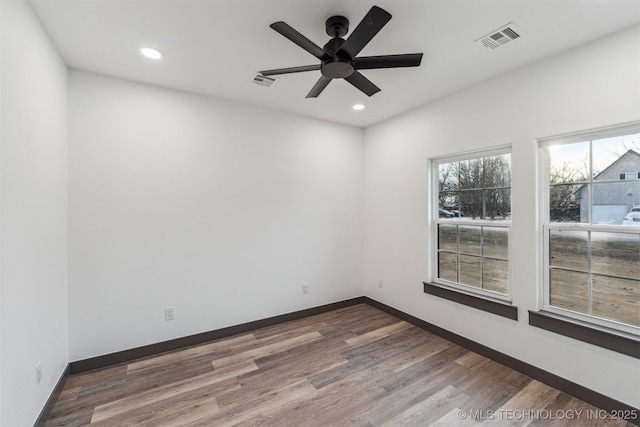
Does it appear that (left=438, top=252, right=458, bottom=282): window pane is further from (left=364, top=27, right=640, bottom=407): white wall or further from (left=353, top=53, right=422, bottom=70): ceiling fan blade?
(left=353, top=53, right=422, bottom=70): ceiling fan blade

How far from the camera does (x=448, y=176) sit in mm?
3205

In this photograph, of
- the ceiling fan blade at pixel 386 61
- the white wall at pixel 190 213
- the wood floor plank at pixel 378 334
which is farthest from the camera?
the wood floor plank at pixel 378 334

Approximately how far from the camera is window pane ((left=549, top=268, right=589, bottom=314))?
7.20 feet

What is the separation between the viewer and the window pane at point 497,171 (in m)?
2.67

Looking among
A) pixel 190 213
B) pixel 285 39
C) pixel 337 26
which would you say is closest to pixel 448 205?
pixel 337 26

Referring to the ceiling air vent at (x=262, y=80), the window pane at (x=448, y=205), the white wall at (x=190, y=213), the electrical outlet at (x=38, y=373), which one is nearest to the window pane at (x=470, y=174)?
the window pane at (x=448, y=205)

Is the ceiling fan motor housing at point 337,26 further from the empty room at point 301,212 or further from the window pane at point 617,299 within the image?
the window pane at point 617,299

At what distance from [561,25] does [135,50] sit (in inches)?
122

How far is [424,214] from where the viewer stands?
3.28 metres

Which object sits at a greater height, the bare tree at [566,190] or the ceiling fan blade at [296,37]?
the ceiling fan blade at [296,37]

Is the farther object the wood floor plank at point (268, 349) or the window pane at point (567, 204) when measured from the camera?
the wood floor plank at point (268, 349)

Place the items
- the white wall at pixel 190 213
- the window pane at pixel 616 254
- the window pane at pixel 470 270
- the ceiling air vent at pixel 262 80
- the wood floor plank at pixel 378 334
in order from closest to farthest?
the window pane at pixel 616 254 → the white wall at pixel 190 213 → the ceiling air vent at pixel 262 80 → the window pane at pixel 470 270 → the wood floor plank at pixel 378 334

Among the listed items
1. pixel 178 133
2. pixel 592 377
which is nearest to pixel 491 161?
pixel 592 377

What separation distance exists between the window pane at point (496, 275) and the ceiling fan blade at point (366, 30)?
2.35 metres
